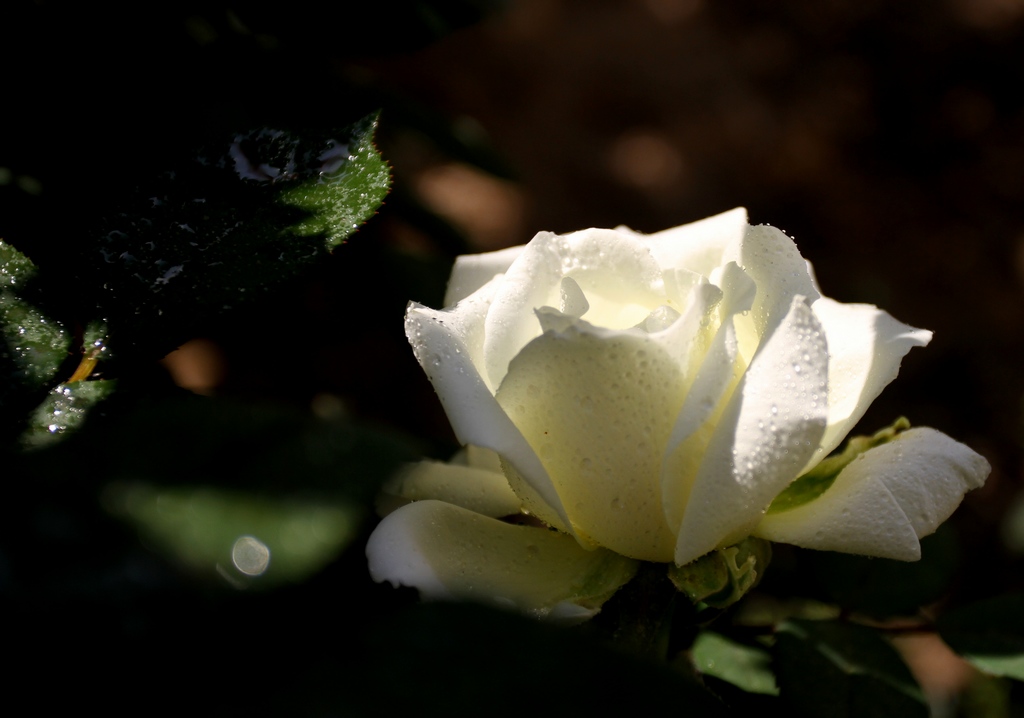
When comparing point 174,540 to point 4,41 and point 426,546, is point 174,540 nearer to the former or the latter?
point 426,546

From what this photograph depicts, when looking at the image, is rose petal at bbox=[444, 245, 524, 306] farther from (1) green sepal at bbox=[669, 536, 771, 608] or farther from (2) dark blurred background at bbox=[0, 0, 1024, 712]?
(2) dark blurred background at bbox=[0, 0, 1024, 712]

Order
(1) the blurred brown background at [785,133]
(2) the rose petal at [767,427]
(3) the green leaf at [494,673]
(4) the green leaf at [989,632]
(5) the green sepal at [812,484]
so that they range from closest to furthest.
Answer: (3) the green leaf at [494,673]
(2) the rose petal at [767,427]
(5) the green sepal at [812,484]
(4) the green leaf at [989,632]
(1) the blurred brown background at [785,133]

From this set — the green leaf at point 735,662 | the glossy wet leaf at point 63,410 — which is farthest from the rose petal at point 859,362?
the glossy wet leaf at point 63,410

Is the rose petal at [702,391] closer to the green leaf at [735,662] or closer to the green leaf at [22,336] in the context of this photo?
the green leaf at [735,662]

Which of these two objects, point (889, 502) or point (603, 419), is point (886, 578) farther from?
point (603, 419)

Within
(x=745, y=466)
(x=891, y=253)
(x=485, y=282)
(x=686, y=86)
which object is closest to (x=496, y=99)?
(x=686, y=86)

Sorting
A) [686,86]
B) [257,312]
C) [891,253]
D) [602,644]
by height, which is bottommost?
[891,253]
